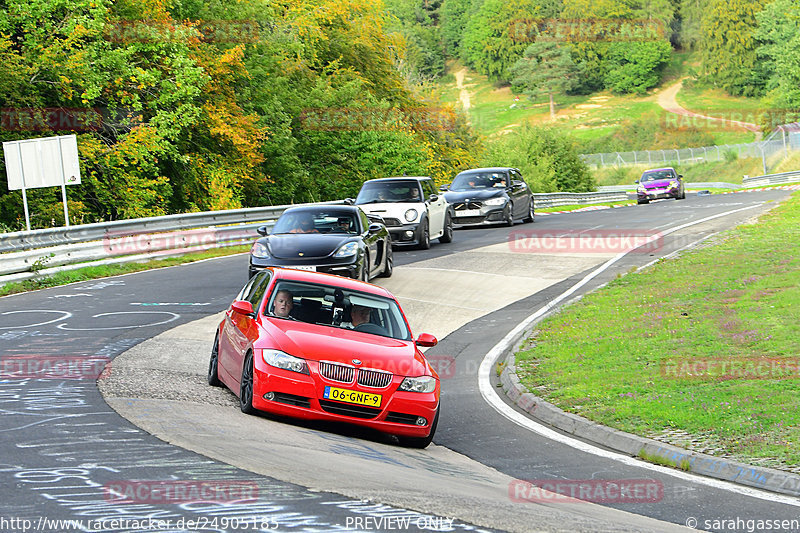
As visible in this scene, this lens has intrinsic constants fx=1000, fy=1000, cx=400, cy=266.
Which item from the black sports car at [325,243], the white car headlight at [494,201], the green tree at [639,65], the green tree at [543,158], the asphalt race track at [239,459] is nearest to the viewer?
the asphalt race track at [239,459]

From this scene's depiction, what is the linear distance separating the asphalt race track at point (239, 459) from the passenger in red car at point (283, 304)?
3.32 ft

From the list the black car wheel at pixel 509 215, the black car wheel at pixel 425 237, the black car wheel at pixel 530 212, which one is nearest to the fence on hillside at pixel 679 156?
the black car wheel at pixel 530 212

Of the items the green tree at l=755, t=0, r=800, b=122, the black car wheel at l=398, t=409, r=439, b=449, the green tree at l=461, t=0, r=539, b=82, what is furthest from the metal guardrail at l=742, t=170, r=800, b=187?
the green tree at l=461, t=0, r=539, b=82

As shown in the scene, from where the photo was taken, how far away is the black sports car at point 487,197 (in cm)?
3136

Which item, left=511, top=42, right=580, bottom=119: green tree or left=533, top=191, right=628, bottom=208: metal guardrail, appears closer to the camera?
left=533, top=191, right=628, bottom=208: metal guardrail

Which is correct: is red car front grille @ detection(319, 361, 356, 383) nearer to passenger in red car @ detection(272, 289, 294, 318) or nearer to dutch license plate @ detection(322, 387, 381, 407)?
dutch license plate @ detection(322, 387, 381, 407)

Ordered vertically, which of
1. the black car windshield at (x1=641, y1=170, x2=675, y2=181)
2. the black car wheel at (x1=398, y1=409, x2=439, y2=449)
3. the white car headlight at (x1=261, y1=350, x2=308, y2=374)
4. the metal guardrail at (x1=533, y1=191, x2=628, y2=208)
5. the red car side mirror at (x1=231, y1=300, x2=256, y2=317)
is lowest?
the metal guardrail at (x1=533, y1=191, x2=628, y2=208)

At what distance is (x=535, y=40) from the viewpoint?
177m

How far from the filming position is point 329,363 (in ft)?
29.0

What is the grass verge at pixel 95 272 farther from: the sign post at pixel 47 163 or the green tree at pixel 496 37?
the green tree at pixel 496 37

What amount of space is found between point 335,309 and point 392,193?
614 inches

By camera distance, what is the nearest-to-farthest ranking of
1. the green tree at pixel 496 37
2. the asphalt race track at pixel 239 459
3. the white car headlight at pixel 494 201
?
the asphalt race track at pixel 239 459, the white car headlight at pixel 494 201, the green tree at pixel 496 37

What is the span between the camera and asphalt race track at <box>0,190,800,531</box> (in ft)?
18.5

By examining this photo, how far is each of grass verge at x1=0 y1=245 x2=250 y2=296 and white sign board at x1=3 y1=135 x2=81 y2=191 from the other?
2.34 metres
